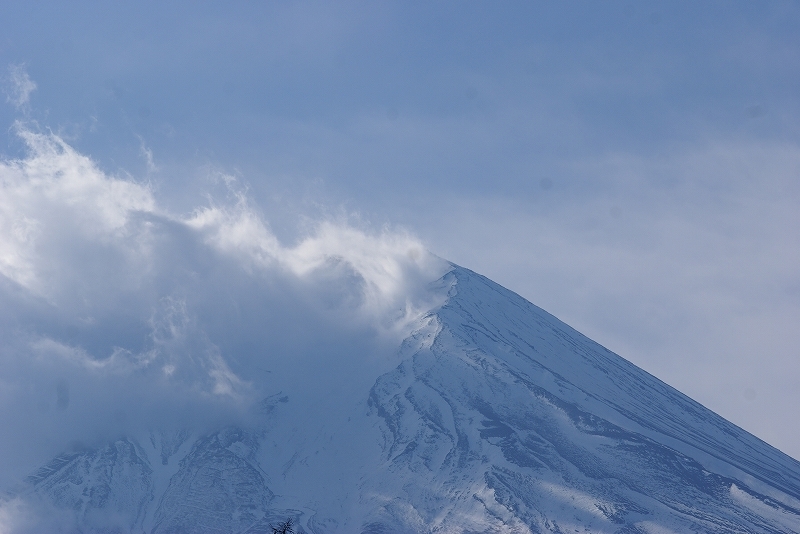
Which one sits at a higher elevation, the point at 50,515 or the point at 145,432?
the point at 145,432

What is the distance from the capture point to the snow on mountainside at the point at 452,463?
12656 cm

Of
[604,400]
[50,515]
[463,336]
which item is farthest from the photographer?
[463,336]

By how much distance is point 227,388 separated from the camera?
540 ft

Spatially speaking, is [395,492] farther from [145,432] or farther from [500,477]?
[145,432]

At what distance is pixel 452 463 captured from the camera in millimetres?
137875

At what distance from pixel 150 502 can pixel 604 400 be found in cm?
6975

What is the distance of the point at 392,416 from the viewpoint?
499ft

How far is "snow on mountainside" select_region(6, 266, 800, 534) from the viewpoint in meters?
127

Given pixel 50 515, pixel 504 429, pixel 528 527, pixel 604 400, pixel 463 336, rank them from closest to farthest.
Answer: pixel 528 527
pixel 50 515
pixel 504 429
pixel 604 400
pixel 463 336

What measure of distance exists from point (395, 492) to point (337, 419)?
84.3 ft

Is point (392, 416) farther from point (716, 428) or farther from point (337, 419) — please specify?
point (716, 428)

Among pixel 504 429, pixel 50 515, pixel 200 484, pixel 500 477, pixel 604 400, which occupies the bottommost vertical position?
pixel 50 515

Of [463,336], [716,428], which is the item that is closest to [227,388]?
[463,336]

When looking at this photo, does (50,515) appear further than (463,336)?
No
